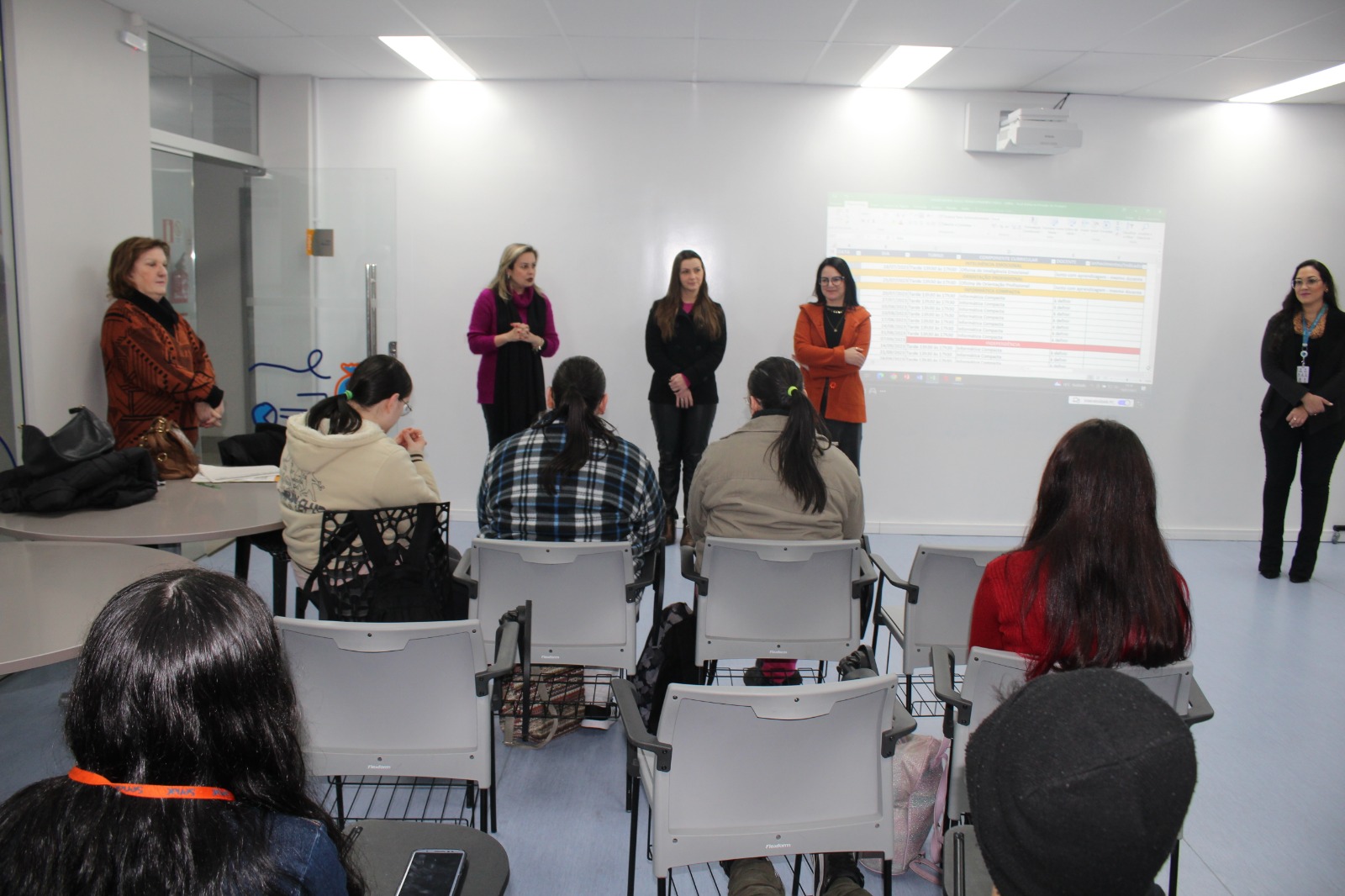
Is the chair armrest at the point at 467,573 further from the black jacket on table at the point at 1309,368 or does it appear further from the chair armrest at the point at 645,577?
the black jacket on table at the point at 1309,368

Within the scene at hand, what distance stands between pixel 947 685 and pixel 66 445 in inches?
102

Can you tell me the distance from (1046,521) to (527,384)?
12.0ft

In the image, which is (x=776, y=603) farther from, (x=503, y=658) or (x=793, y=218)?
(x=793, y=218)

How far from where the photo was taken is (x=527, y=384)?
4961mm

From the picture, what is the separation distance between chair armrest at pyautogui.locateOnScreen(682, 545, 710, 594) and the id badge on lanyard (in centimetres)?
394

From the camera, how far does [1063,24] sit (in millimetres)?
4121

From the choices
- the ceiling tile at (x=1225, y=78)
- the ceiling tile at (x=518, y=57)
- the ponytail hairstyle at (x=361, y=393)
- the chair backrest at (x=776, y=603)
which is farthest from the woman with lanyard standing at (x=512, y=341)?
the ceiling tile at (x=1225, y=78)

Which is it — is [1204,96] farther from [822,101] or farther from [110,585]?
[110,585]

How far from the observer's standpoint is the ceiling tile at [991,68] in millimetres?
4613

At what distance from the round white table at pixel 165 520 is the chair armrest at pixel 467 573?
1.88 ft

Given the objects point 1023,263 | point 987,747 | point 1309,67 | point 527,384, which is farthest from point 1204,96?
point 987,747

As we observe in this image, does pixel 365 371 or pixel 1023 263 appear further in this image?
pixel 1023 263

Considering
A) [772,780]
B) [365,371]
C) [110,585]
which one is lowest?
[772,780]

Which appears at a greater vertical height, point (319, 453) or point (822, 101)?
point (822, 101)
